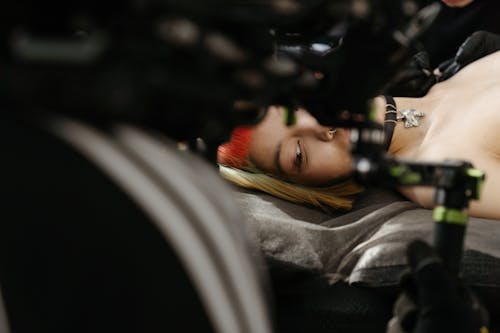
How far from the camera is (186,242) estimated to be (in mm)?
455

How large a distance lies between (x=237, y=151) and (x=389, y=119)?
355 mm

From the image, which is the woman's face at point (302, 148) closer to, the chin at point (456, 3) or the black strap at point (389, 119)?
the black strap at point (389, 119)

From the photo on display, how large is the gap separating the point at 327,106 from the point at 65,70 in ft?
1.02

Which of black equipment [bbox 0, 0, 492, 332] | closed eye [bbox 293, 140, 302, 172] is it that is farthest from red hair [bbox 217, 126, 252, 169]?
black equipment [bbox 0, 0, 492, 332]

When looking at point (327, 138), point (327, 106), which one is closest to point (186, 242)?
point (327, 106)

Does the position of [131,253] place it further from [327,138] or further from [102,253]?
[327,138]

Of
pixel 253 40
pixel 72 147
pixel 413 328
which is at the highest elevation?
pixel 253 40

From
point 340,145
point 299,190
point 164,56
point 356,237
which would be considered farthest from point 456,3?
point 164,56

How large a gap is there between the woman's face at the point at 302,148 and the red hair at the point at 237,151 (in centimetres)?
2

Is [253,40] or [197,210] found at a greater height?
[253,40]

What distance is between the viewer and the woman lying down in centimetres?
138

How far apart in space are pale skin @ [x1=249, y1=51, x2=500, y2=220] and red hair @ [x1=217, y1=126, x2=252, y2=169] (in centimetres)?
2

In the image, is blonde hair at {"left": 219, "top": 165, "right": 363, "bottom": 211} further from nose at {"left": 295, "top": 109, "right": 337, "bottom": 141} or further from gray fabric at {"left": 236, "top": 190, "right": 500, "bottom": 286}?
nose at {"left": 295, "top": 109, "right": 337, "bottom": 141}

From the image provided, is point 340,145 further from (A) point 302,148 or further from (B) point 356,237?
(B) point 356,237
